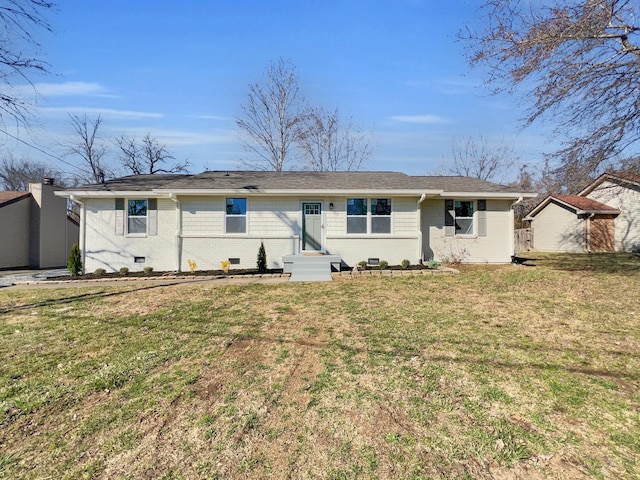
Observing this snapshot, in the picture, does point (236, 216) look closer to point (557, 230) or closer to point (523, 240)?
point (523, 240)

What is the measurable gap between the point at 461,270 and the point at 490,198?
10.8 ft

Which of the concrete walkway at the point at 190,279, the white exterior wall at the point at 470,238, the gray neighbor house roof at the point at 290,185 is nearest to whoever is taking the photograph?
the concrete walkway at the point at 190,279

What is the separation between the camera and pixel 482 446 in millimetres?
2410

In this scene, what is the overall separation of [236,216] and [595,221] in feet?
72.8

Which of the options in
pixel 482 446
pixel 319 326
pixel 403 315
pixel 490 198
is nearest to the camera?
pixel 482 446

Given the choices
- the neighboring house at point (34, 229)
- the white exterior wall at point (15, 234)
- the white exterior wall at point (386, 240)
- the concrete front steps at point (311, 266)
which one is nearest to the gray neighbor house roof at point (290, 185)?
the white exterior wall at point (386, 240)

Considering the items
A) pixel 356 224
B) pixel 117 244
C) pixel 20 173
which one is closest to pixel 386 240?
pixel 356 224

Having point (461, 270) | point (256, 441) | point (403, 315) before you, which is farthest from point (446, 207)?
point (256, 441)

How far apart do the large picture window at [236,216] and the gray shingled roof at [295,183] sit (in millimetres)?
537

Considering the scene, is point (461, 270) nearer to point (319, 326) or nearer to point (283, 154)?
point (319, 326)

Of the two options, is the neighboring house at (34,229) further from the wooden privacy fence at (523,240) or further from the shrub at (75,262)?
the wooden privacy fence at (523,240)

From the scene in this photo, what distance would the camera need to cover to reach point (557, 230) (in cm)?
2230

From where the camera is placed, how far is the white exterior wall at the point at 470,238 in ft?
39.1

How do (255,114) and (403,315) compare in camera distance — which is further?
(255,114)
